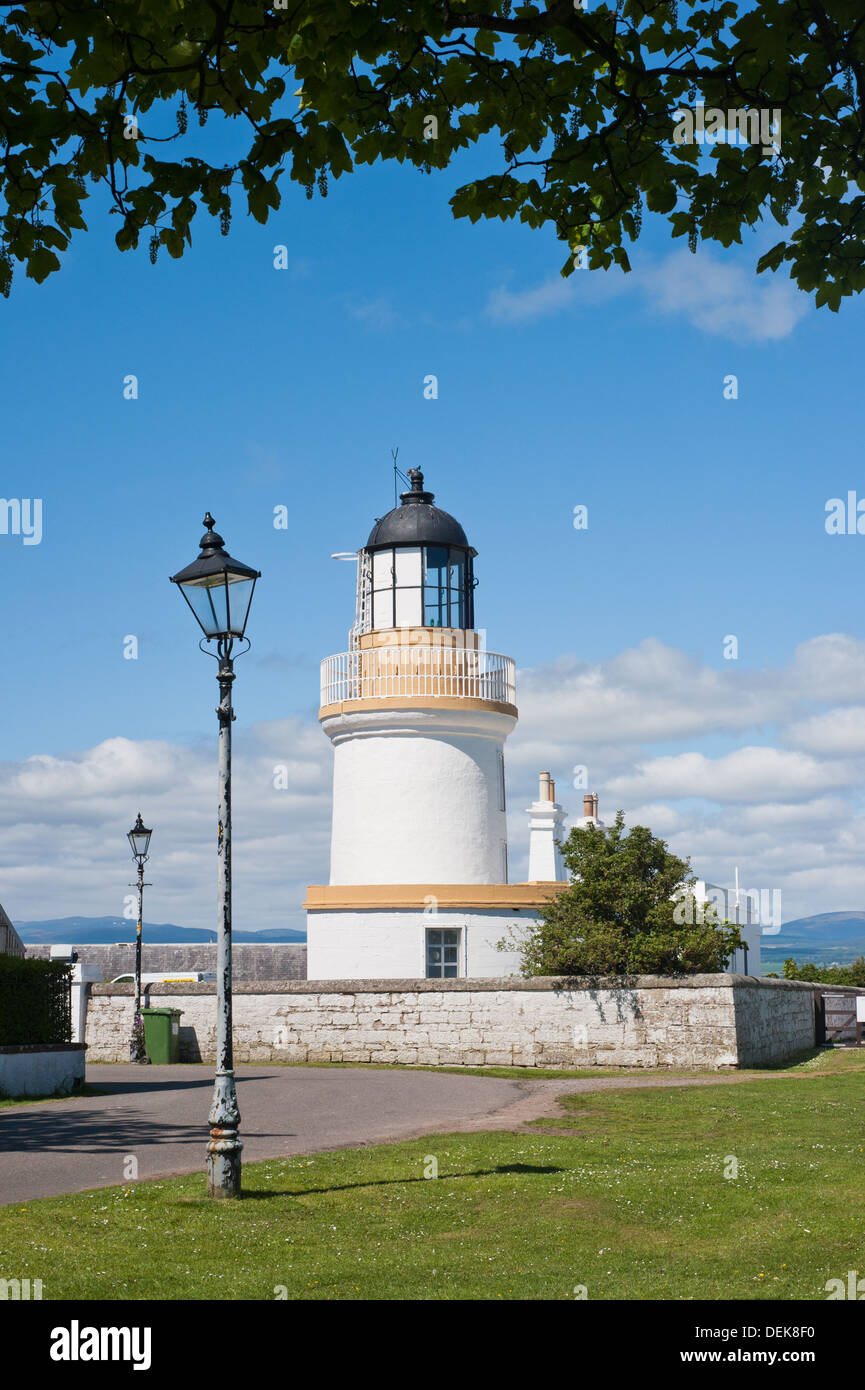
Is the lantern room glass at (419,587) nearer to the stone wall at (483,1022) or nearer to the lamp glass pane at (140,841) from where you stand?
the lamp glass pane at (140,841)

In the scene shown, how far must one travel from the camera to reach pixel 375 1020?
74.9 feet

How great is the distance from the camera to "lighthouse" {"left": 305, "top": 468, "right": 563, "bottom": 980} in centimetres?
2683

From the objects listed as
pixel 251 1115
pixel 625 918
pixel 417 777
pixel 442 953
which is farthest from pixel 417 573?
pixel 251 1115

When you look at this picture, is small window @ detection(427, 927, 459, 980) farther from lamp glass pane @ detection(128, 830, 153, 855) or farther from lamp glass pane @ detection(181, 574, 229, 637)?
lamp glass pane @ detection(181, 574, 229, 637)

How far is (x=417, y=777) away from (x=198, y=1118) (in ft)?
44.1

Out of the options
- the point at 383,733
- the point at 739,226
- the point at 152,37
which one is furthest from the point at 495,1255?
the point at 383,733

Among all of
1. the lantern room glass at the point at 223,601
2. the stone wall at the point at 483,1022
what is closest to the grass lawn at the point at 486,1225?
the lantern room glass at the point at 223,601

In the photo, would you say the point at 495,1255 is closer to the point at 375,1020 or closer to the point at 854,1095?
the point at 854,1095

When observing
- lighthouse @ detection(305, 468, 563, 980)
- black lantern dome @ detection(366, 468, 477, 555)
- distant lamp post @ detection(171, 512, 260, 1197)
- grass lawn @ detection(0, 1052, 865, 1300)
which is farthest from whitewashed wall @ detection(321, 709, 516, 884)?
distant lamp post @ detection(171, 512, 260, 1197)

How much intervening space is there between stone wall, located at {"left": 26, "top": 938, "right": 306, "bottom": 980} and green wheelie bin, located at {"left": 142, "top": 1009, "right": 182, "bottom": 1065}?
23804 mm

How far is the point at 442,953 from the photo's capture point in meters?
26.8

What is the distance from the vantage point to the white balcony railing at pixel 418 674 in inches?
1092

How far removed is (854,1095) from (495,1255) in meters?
11.1
